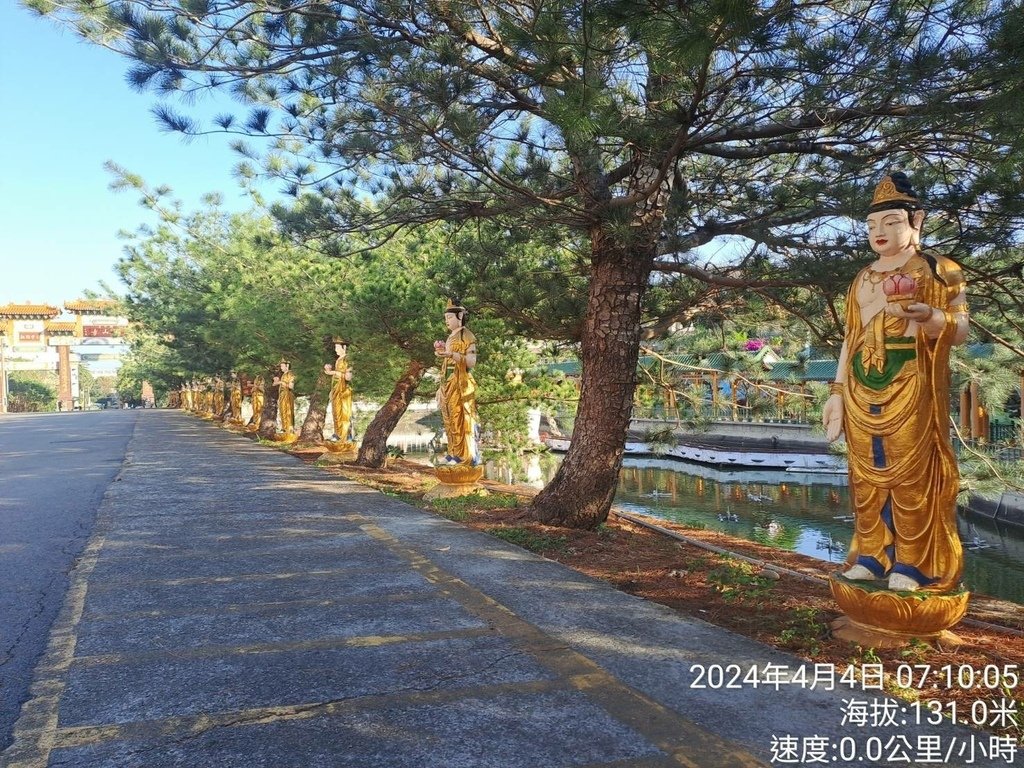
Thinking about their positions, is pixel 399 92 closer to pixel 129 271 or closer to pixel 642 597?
pixel 642 597

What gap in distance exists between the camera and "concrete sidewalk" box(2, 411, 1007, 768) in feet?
8.45

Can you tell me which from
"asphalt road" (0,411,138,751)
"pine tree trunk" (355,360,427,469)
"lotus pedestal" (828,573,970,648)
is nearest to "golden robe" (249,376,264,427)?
"asphalt road" (0,411,138,751)

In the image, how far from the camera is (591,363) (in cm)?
675

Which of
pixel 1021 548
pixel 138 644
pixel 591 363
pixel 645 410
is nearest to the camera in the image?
pixel 138 644

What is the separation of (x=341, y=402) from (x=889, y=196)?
438 inches

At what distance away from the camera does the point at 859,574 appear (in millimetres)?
3807

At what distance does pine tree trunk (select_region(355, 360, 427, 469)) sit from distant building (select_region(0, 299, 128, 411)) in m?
49.4

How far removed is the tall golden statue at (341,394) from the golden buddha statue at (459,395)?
3770mm

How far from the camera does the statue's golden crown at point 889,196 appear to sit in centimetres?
376

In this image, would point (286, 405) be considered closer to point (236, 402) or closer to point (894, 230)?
point (236, 402)

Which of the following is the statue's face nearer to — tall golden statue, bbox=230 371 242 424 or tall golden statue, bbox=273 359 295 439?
tall golden statue, bbox=273 359 295 439

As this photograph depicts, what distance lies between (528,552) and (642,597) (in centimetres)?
139

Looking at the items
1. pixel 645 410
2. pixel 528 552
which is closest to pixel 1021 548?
pixel 645 410

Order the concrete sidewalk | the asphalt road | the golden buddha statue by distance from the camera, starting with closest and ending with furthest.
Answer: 1. the concrete sidewalk
2. the asphalt road
3. the golden buddha statue
